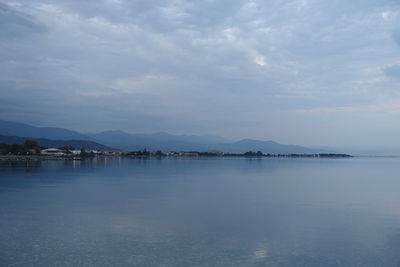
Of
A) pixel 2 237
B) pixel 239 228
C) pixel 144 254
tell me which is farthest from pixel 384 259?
pixel 2 237

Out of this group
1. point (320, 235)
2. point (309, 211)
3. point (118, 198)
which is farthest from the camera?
point (118, 198)

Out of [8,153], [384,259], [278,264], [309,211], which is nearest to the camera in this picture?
[278,264]

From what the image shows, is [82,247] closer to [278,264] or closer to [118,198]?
[278,264]

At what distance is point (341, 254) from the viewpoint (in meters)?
9.13

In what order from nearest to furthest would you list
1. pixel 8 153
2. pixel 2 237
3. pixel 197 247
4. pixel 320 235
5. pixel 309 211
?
pixel 197 247 < pixel 2 237 < pixel 320 235 < pixel 309 211 < pixel 8 153

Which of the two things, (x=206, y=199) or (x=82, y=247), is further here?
(x=206, y=199)

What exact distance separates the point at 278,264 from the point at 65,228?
6639 millimetres

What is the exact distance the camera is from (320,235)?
1113 centimetres

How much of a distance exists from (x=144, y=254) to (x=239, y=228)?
408cm

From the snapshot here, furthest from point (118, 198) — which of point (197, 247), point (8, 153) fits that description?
point (8, 153)

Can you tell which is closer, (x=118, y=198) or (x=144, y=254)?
(x=144, y=254)

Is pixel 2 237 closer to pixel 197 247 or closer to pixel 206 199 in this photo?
pixel 197 247

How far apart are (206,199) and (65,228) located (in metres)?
8.60

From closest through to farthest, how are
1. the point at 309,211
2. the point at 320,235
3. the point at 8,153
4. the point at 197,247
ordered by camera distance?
the point at 197,247, the point at 320,235, the point at 309,211, the point at 8,153
